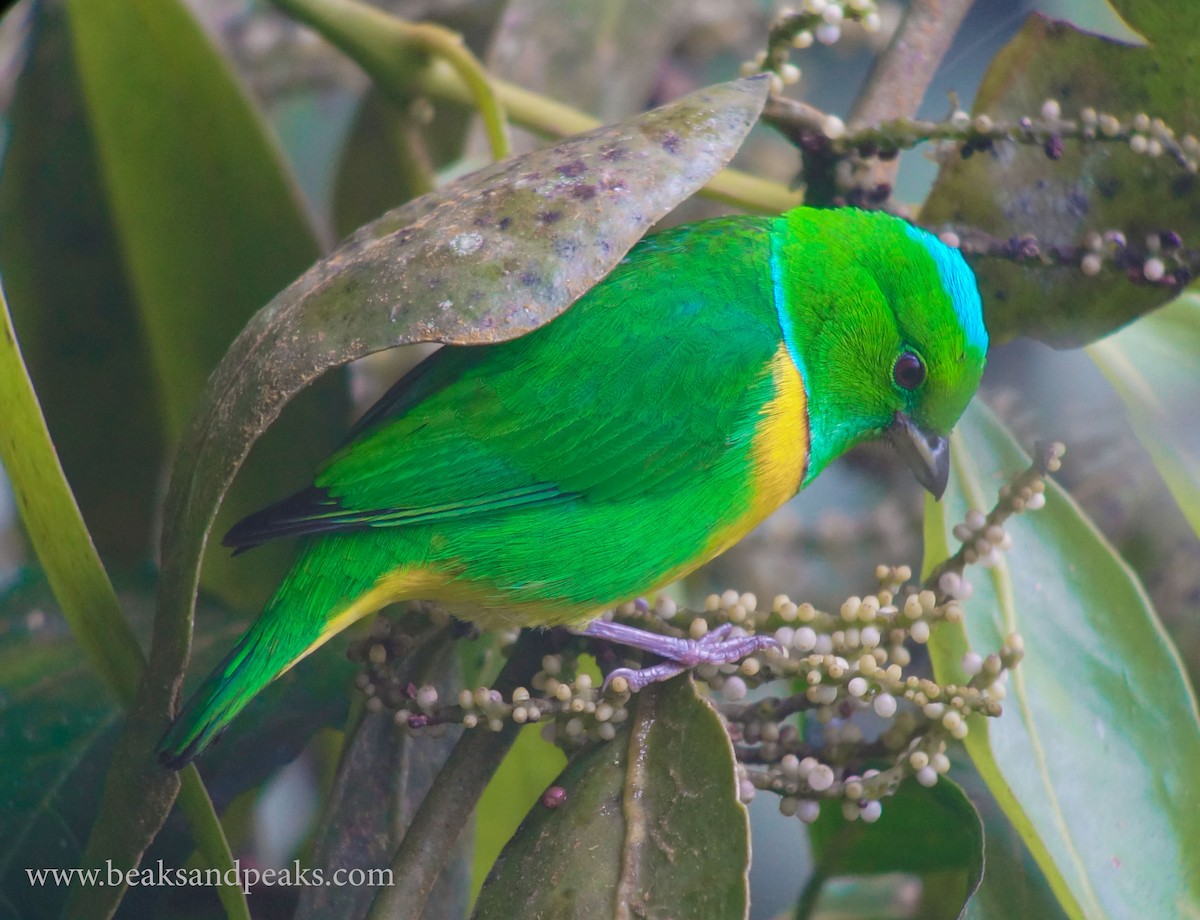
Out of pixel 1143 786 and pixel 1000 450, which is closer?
pixel 1143 786

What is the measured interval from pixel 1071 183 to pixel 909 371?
334mm

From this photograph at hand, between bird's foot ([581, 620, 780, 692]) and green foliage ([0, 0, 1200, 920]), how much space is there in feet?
0.11

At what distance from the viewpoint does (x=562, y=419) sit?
1.28 m

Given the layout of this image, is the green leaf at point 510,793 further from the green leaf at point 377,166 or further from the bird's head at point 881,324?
the green leaf at point 377,166

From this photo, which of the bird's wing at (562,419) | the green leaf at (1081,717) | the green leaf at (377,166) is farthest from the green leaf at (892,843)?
the green leaf at (377,166)

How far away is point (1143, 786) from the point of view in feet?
4.24

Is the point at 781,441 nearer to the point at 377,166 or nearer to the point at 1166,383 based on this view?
the point at 1166,383

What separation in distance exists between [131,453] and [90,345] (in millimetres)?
204

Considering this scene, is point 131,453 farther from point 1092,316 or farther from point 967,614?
point 1092,316

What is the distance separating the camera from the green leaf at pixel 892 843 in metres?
1.48

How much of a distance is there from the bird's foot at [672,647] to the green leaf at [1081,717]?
0.22 meters

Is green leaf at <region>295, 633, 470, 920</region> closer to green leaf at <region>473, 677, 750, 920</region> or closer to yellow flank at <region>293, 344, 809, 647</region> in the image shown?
yellow flank at <region>293, 344, 809, 647</region>

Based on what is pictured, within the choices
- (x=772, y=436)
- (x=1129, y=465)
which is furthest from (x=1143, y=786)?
(x=1129, y=465)

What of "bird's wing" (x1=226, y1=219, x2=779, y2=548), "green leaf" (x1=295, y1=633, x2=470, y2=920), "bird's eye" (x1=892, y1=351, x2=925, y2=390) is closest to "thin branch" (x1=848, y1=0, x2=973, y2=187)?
"bird's eye" (x1=892, y1=351, x2=925, y2=390)
